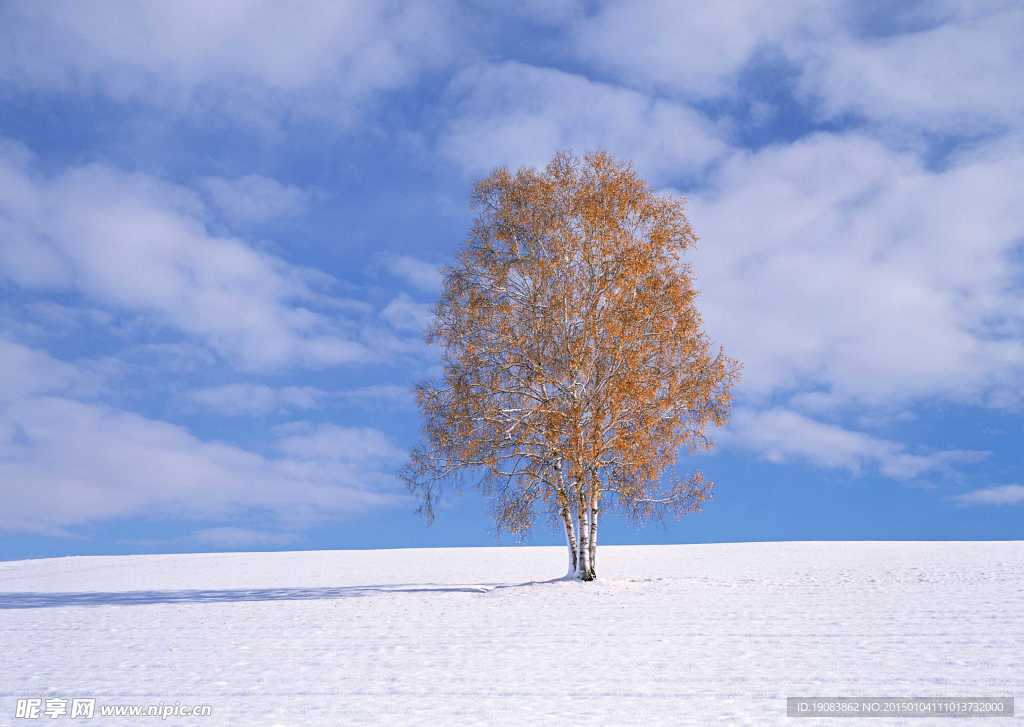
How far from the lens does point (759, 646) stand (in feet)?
43.5

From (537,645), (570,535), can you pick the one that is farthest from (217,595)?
(537,645)

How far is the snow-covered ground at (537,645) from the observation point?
1008cm

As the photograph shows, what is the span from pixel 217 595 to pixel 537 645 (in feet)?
53.8

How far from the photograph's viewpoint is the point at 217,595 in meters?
26.6

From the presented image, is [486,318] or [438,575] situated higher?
[486,318]

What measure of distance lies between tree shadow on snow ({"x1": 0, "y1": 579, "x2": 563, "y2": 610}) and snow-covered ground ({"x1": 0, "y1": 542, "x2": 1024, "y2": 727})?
0.53 ft

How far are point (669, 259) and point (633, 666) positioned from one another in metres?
16.2

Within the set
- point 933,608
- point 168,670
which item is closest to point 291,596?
point 168,670

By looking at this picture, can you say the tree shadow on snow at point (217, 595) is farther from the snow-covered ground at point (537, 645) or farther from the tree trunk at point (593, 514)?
the tree trunk at point (593, 514)

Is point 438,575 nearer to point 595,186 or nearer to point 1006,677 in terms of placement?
point 595,186

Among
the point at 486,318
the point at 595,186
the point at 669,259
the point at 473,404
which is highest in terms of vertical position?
the point at 595,186

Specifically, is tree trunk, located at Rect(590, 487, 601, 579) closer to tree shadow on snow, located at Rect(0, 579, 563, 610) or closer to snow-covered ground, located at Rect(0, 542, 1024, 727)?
tree shadow on snow, located at Rect(0, 579, 563, 610)

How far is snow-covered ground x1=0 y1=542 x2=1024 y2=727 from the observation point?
10.1 meters

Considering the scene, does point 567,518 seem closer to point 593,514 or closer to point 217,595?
point 593,514
